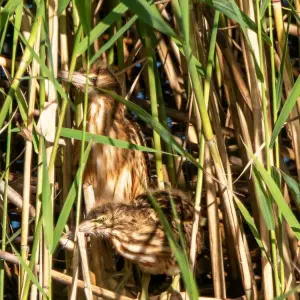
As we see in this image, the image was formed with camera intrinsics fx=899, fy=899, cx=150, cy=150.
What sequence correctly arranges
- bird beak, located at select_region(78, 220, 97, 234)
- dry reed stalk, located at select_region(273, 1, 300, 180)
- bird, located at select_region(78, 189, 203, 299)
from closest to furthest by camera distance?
dry reed stalk, located at select_region(273, 1, 300, 180) < bird beak, located at select_region(78, 220, 97, 234) < bird, located at select_region(78, 189, 203, 299)

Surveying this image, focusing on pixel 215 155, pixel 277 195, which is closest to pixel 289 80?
pixel 215 155

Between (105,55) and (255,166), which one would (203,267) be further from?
(255,166)

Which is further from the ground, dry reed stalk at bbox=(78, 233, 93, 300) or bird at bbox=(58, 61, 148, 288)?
bird at bbox=(58, 61, 148, 288)

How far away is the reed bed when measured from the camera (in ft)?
6.87

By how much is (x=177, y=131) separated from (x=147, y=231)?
79 cm

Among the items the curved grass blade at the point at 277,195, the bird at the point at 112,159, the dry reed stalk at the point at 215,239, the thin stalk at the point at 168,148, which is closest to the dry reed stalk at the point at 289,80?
the dry reed stalk at the point at 215,239

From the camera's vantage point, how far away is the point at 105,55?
3.10 metres

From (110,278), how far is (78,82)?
651 mm

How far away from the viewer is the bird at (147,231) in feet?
9.37

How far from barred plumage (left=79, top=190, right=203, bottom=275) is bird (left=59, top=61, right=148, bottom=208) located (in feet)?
0.92

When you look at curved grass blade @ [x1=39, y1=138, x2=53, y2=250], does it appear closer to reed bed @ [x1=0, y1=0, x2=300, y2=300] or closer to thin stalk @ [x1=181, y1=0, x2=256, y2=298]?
reed bed @ [x1=0, y1=0, x2=300, y2=300]

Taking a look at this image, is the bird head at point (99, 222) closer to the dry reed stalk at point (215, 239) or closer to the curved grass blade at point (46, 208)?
the dry reed stalk at point (215, 239)

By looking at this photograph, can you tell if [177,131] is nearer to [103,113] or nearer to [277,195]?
[103,113]

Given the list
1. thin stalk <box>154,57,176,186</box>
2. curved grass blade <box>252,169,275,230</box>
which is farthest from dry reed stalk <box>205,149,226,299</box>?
curved grass blade <box>252,169,275,230</box>
